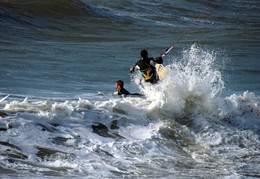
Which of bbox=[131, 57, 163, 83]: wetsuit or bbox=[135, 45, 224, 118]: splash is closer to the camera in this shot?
bbox=[135, 45, 224, 118]: splash

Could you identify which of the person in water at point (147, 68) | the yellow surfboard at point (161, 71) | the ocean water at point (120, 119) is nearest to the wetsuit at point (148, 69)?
the person in water at point (147, 68)

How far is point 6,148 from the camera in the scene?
618 cm

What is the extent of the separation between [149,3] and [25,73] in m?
28.6

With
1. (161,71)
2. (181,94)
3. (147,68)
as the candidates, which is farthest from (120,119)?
(161,71)

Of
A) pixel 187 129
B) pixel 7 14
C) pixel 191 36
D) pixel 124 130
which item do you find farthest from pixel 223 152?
pixel 7 14

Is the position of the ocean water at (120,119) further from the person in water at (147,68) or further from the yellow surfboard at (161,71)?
the person in water at (147,68)

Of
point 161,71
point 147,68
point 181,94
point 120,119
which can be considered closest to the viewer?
point 120,119

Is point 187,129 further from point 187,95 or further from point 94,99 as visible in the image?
point 94,99

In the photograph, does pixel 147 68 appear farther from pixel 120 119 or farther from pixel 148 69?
pixel 120 119

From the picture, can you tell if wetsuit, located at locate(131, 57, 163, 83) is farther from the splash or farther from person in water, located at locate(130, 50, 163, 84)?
the splash

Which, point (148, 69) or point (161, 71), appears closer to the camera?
point (148, 69)

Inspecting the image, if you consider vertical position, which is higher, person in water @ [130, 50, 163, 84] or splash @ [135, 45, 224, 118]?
person in water @ [130, 50, 163, 84]

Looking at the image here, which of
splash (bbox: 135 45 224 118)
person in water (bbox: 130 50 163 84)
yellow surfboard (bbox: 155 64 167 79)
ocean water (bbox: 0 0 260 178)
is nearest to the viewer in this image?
ocean water (bbox: 0 0 260 178)

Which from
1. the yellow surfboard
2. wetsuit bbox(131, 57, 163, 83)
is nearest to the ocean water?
the yellow surfboard
